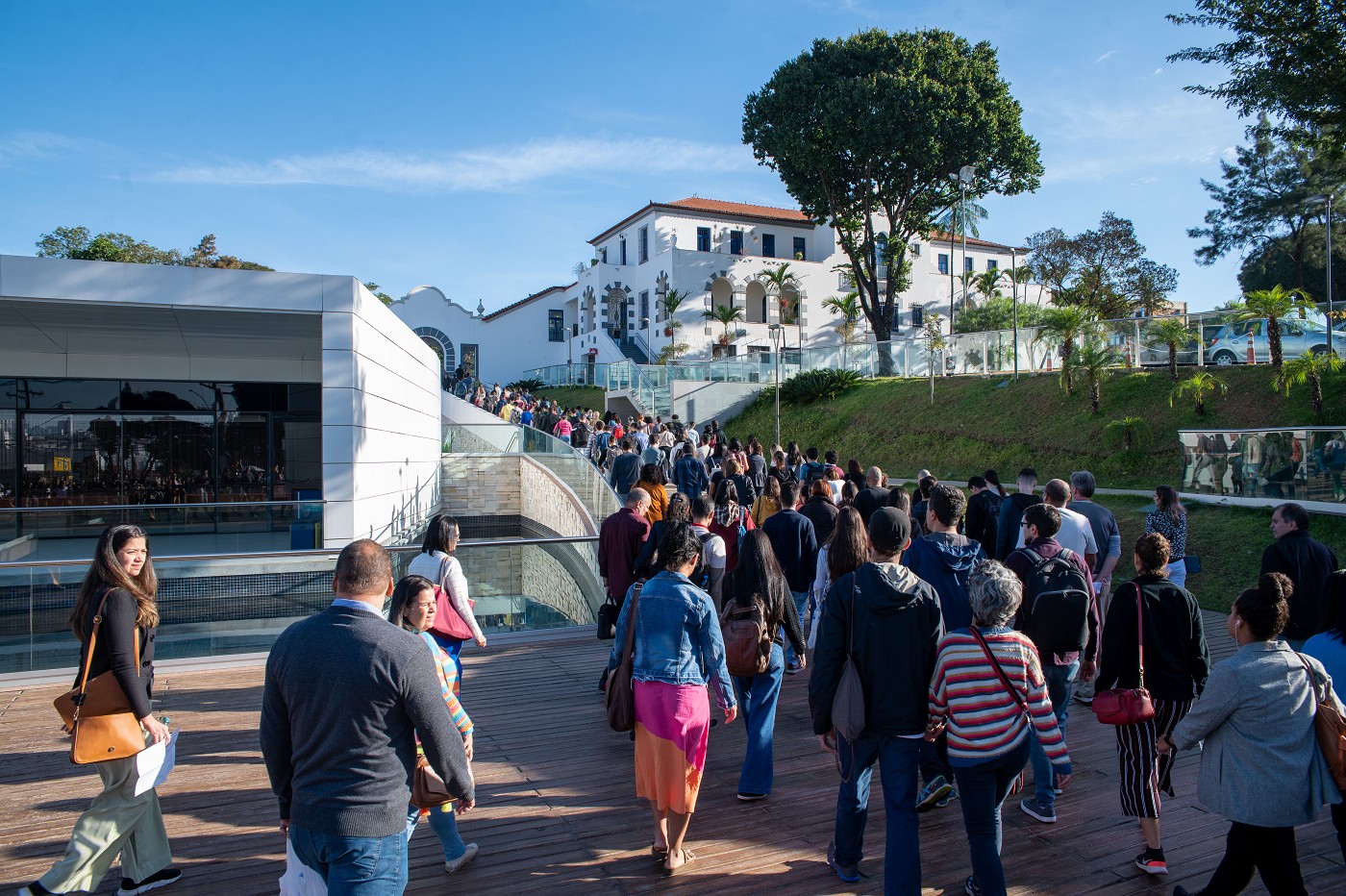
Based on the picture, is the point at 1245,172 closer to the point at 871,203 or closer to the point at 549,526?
the point at 871,203

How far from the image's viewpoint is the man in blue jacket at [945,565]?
488 centimetres

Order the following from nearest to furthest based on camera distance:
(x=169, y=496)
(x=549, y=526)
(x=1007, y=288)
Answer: (x=169, y=496) < (x=549, y=526) < (x=1007, y=288)

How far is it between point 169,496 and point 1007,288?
51.0 metres

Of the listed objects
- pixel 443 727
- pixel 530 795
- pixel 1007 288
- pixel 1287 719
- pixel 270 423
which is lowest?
pixel 530 795

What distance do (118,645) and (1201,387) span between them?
1962 centimetres

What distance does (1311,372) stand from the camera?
596 inches

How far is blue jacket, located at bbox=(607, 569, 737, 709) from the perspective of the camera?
4055 mm

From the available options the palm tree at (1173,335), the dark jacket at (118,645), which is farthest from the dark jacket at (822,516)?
the palm tree at (1173,335)

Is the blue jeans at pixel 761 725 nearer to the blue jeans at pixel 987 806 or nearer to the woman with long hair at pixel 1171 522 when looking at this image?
the blue jeans at pixel 987 806

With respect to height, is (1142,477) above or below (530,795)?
above

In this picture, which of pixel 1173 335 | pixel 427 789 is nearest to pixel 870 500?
pixel 427 789

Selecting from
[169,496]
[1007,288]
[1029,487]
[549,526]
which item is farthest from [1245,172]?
[169,496]

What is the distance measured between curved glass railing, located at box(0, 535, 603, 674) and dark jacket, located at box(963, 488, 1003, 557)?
13.3 ft

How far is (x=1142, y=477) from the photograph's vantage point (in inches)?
667
